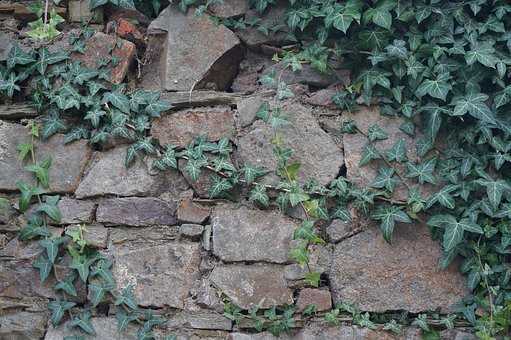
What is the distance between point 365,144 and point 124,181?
1052mm

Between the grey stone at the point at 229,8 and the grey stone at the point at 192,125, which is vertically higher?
the grey stone at the point at 229,8

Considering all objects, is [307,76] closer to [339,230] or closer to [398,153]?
[398,153]

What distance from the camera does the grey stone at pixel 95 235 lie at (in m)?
3.24

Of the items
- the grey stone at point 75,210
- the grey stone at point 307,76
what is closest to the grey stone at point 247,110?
the grey stone at point 307,76

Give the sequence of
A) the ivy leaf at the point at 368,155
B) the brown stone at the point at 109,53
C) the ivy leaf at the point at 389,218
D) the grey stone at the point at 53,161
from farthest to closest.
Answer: the brown stone at the point at 109,53 < the grey stone at the point at 53,161 < the ivy leaf at the point at 368,155 < the ivy leaf at the point at 389,218

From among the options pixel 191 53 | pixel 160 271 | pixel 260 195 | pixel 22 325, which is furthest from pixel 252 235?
pixel 22 325

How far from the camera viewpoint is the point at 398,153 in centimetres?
318

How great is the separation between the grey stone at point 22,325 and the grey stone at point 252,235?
792mm

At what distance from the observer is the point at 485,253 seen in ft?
10.1

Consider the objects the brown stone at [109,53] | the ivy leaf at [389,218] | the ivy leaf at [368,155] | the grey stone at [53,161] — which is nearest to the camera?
the ivy leaf at [389,218]

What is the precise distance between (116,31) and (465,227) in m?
1.78

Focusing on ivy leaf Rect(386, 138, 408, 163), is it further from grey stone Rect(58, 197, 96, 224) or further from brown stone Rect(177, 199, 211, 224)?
grey stone Rect(58, 197, 96, 224)

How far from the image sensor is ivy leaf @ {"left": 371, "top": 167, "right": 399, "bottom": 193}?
124 inches

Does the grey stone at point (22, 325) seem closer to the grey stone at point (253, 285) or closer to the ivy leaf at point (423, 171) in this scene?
the grey stone at point (253, 285)
